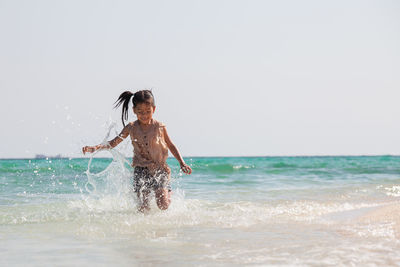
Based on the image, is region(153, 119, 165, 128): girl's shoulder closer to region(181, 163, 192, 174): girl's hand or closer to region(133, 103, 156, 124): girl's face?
region(133, 103, 156, 124): girl's face

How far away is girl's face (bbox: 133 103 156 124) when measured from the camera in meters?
4.95

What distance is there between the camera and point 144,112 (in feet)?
16.4

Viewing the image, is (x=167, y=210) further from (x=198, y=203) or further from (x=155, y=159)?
(x=198, y=203)

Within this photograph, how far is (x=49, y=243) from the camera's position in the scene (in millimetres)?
3373

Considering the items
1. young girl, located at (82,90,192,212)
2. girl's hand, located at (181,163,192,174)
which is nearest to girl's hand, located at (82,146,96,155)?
young girl, located at (82,90,192,212)

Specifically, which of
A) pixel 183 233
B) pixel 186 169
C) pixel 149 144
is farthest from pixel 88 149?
pixel 183 233

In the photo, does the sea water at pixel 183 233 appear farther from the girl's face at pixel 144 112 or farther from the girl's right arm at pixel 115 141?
the girl's face at pixel 144 112

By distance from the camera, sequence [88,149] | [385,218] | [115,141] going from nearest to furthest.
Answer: [385,218] < [88,149] < [115,141]

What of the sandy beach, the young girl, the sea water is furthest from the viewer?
the young girl

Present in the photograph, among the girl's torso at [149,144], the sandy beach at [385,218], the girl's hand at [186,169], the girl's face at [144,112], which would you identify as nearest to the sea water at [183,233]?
the sandy beach at [385,218]

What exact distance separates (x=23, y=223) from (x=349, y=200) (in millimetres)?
4457

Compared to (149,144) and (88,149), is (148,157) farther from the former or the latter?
(88,149)

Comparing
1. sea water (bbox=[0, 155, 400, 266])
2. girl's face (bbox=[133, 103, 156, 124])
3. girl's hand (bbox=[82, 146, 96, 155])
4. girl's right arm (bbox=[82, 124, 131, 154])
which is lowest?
sea water (bbox=[0, 155, 400, 266])

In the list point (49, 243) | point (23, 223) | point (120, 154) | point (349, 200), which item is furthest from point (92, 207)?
point (349, 200)
